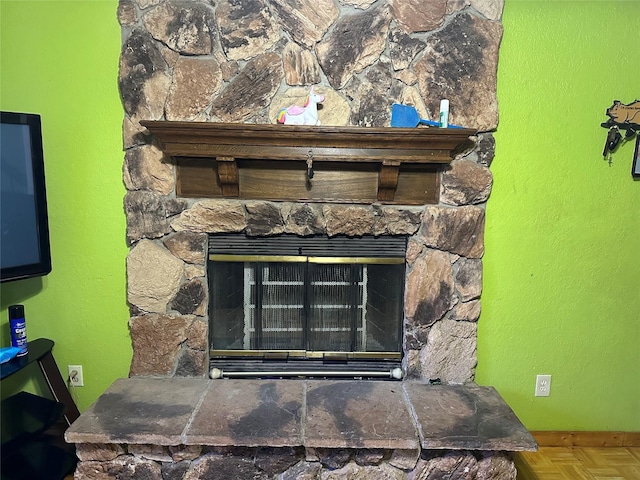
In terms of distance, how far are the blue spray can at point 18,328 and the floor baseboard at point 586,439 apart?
7.91ft

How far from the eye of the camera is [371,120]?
1818mm

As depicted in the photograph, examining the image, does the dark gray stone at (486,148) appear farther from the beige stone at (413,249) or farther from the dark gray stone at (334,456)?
the dark gray stone at (334,456)

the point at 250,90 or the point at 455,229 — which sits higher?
the point at 250,90

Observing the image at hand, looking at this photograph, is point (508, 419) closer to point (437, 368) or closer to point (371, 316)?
point (437, 368)

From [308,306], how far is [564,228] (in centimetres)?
126

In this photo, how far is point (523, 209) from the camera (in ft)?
6.30

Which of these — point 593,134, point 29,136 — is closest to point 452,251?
point 593,134

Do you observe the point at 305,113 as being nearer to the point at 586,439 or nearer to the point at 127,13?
the point at 127,13

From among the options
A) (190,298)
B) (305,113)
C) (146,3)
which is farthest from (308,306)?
(146,3)

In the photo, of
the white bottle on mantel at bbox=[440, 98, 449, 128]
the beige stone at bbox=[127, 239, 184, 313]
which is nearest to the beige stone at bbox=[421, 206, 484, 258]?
the white bottle on mantel at bbox=[440, 98, 449, 128]

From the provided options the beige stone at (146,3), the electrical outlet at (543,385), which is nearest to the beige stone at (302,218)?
the beige stone at (146,3)

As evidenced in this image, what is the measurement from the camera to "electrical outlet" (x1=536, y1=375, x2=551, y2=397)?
203cm

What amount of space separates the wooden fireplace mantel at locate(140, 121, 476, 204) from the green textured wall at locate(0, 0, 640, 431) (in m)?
0.33

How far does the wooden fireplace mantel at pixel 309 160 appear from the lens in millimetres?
1683
